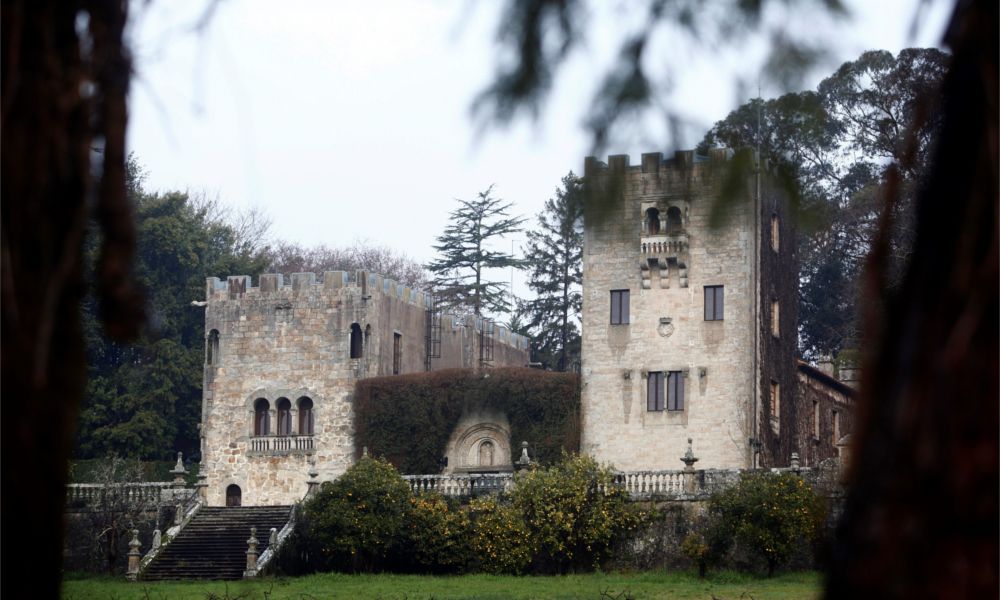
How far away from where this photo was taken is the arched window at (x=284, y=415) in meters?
40.0

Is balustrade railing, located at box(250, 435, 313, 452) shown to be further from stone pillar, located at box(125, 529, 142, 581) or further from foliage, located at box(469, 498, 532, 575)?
foliage, located at box(469, 498, 532, 575)

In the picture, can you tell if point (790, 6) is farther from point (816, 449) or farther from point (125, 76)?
point (816, 449)

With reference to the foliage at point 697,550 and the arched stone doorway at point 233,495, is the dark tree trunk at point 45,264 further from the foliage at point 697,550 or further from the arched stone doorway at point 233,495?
the arched stone doorway at point 233,495

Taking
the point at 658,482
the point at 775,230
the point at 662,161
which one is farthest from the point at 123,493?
the point at 662,161

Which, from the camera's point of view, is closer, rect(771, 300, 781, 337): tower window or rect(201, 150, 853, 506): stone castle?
rect(201, 150, 853, 506): stone castle

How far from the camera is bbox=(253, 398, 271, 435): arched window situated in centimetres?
4031

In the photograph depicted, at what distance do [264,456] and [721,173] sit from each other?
115 feet

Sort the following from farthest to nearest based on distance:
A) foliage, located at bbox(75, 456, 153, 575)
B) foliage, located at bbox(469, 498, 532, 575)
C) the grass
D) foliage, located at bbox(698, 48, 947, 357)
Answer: foliage, located at bbox(75, 456, 153, 575) → foliage, located at bbox(469, 498, 532, 575) → the grass → foliage, located at bbox(698, 48, 947, 357)

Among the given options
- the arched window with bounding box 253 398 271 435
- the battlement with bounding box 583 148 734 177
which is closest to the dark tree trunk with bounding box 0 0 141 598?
the battlement with bounding box 583 148 734 177

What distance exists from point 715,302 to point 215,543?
12.1 metres

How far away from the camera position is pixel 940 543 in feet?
8.54

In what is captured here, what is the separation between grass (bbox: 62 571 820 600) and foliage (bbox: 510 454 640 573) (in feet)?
3.34

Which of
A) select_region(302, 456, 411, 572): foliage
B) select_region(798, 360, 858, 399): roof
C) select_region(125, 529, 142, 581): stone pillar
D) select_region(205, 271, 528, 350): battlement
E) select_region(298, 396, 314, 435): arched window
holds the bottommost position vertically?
select_region(125, 529, 142, 581): stone pillar

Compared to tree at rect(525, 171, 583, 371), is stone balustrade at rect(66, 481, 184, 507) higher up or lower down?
lower down
